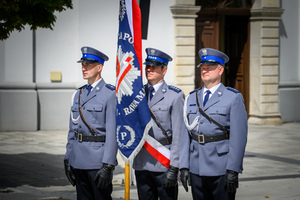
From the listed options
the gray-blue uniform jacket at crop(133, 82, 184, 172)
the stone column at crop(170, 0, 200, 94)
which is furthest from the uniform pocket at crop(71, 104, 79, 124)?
the stone column at crop(170, 0, 200, 94)

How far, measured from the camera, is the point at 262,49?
18078 millimetres

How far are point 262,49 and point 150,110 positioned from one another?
42.1ft

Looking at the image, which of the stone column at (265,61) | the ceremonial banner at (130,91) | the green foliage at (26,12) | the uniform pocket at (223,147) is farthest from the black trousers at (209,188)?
the stone column at (265,61)

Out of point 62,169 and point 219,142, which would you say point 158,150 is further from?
point 62,169

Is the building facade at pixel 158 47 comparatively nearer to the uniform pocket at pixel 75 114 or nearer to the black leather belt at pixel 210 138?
the uniform pocket at pixel 75 114

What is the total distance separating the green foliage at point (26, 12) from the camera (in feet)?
27.0

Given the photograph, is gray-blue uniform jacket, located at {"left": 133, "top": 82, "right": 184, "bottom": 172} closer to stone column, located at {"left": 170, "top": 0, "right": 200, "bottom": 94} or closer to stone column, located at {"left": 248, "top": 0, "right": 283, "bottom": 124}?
stone column, located at {"left": 170, "top": 0, "right": 200, "bottom": 94}

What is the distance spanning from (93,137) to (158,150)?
619mm

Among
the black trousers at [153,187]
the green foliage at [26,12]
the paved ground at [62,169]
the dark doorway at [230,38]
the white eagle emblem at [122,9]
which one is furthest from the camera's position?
the dark doorway at [230,38]

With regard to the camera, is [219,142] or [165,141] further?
[165,141]

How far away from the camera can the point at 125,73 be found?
19.2ft

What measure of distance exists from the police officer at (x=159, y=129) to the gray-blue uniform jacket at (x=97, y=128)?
0.31 meters

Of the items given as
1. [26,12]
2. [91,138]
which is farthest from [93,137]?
[26,12]

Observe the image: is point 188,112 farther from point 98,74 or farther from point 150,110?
point 98,74
